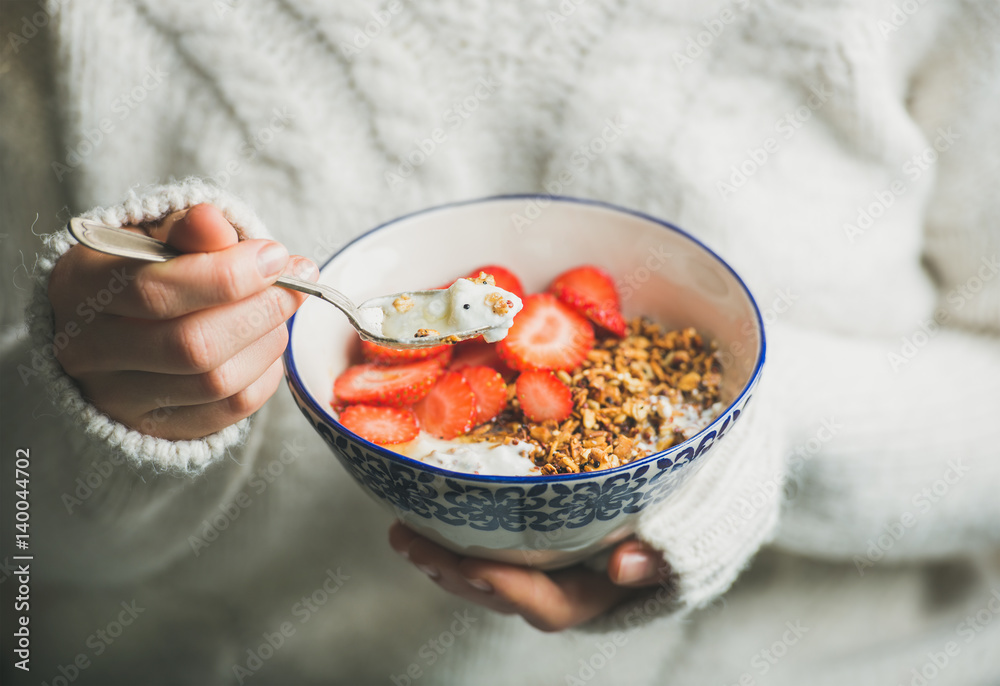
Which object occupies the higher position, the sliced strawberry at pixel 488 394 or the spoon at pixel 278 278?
the spoon at pixel 278 278

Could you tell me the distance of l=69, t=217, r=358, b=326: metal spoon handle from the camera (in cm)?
38

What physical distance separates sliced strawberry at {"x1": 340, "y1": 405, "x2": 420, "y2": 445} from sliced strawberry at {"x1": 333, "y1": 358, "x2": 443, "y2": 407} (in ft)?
0.04

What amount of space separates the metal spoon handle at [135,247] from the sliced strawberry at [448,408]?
5.4 inches

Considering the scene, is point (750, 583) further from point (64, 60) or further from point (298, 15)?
point (64, 60)

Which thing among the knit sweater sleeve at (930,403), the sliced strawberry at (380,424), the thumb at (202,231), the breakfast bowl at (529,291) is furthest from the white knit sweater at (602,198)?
the thumb at (202,231)

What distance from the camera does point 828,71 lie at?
0.82 metres

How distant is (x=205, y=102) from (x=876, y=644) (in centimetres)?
122

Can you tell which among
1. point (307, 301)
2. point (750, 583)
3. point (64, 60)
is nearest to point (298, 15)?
point (64, 60)

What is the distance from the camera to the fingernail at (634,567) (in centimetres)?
62

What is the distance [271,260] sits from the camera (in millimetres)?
440

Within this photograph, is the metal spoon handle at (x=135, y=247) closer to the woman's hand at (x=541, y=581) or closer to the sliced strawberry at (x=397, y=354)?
the sliced strawberry at (x=397, y=354)

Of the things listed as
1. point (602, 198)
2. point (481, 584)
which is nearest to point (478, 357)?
point (481, 584)

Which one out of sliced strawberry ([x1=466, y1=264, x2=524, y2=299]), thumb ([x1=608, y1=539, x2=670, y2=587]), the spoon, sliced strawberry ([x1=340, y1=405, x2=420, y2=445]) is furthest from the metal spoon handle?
thumb ([x1=608, y1=539, x2=670, y2=587])

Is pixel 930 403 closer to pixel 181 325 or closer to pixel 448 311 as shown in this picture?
pixel 448 311
